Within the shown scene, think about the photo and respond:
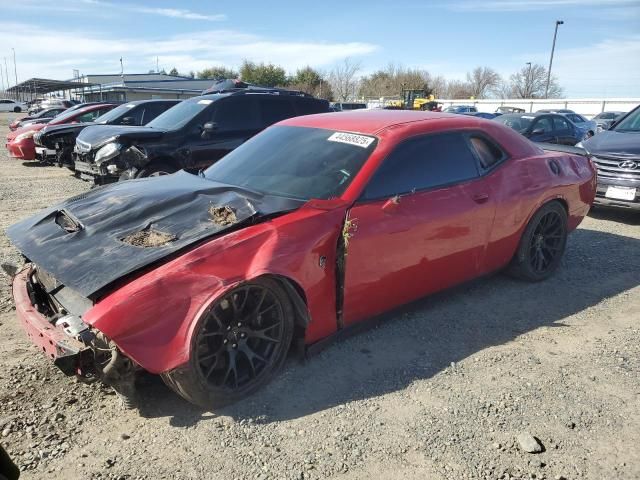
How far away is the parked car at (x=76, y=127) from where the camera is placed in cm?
1107

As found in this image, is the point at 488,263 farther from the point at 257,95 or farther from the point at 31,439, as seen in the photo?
the point at 257,95

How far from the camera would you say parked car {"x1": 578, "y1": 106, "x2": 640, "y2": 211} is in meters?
6.98

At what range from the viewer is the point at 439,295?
13.3 ft

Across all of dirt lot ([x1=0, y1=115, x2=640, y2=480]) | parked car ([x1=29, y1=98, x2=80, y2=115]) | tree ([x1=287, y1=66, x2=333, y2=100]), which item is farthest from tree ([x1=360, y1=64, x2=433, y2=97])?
dirt lot ([x1=0, y1=115, x2=640, y2=480])

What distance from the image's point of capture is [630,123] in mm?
8328

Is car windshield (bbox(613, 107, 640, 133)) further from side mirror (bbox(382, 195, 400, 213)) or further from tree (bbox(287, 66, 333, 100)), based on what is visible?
tree (bbox(287, 66, 333, 100))

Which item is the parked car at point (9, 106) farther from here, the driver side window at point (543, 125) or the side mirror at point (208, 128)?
the driver side window at point (543, 125)

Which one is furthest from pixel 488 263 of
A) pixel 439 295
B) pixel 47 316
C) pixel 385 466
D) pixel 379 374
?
pixel 47 316

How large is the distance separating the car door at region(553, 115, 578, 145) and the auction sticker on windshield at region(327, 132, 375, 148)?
34.4ft

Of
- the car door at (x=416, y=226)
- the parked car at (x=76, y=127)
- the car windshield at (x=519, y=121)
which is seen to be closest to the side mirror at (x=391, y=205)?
the car door at (x=416, y=226)

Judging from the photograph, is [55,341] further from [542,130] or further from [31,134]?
[31,134]

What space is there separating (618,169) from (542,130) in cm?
547

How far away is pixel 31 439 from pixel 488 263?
11.1 ft

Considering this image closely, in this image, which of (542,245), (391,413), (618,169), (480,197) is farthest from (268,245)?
(618,169)
